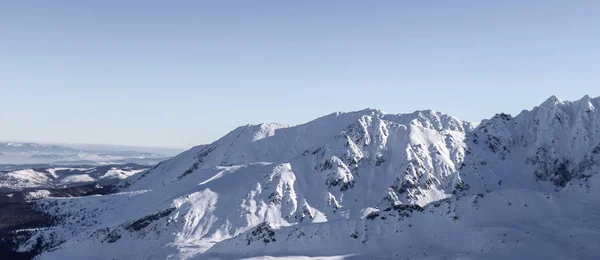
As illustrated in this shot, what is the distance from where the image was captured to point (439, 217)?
103688 mm

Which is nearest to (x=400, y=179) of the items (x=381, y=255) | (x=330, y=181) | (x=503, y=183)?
(x=330, y=181)

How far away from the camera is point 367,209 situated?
165375 mm

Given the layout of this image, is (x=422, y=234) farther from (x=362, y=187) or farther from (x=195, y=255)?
(x=362, y=187)

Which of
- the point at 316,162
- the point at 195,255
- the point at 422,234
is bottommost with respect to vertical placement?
the point at 195,255

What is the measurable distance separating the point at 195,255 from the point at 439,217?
2490 inches

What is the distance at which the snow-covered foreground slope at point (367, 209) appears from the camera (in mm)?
90250

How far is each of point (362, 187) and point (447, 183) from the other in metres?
36.7

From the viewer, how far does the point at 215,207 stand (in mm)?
152125

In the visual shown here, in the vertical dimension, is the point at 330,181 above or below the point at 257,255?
above

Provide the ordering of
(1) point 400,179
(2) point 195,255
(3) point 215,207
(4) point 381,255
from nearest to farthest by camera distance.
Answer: (4) point 381,255
(2) point 195,255
(3) point 215,207
(1) point 400,179

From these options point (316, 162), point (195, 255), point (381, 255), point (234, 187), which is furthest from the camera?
point (316, 162)

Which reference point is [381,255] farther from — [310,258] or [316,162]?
[316,162]

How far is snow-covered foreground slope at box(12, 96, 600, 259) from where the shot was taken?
90.2m

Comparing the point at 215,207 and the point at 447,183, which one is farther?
Answer: the point at 447,183
